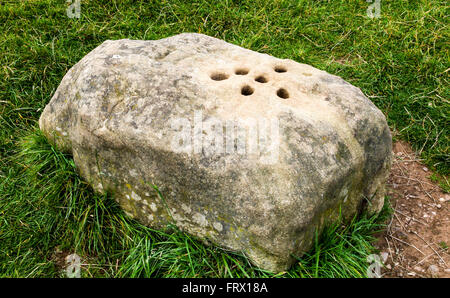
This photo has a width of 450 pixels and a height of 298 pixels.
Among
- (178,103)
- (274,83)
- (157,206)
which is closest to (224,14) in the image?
(274,83)

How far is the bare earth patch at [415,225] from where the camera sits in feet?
10.2

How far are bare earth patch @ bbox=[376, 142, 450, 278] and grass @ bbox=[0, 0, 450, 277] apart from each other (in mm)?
177

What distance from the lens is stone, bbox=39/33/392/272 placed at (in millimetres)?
2561

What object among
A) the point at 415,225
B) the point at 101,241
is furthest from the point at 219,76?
the point at 415,225

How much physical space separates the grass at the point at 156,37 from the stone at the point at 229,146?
21cm

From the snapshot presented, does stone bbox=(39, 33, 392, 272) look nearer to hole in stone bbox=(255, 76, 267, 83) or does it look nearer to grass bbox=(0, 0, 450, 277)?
hole in stone bbox=(255, 76, 267, 83)

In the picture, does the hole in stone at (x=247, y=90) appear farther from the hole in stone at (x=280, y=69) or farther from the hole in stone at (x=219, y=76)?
the hole in stone at (x=280, y=69)

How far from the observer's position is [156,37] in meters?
5.08

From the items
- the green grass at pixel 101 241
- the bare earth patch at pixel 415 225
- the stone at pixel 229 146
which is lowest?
the bare earth patch at pixel 415 225

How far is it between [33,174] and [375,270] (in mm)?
2937

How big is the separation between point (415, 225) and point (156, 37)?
12.2ft

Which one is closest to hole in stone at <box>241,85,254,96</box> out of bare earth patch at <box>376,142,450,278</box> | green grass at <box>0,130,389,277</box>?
green grass at <box>0,130,389,277</box>

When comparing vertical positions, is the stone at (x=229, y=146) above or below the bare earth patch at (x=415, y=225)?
above

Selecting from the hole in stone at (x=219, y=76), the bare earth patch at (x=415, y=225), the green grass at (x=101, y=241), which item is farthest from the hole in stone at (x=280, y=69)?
the bare earth patch at (x=415, y=225)
